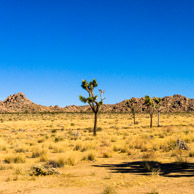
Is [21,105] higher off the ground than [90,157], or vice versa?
[21,105]

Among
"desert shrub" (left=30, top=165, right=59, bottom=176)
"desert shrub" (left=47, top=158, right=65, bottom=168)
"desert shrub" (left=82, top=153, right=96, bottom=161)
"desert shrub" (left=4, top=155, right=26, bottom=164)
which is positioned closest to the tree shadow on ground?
"desert shrub" (left=82, top=153, right=96, bottom=161)

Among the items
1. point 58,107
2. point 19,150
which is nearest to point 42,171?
point 19,150

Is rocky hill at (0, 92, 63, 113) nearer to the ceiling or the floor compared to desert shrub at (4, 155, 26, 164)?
nearer to the ceiling

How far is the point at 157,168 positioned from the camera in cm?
968

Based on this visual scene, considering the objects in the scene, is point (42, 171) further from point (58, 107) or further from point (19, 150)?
point (58, 107)

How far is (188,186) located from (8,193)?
19.4 feet

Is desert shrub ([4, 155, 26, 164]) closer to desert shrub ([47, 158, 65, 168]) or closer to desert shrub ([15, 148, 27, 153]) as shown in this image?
desert shrub ([47, 158, 65, 168])

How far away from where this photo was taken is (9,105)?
17362 centimetres

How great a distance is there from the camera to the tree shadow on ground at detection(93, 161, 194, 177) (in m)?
8.81

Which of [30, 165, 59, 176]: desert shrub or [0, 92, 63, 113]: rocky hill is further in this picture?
[0, 92, 63, 113]: rocky hill

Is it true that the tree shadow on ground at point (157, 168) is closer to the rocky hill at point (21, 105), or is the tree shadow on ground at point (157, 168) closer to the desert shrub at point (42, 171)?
the desert shrub at point (42, 171)

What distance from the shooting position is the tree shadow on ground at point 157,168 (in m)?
8.81

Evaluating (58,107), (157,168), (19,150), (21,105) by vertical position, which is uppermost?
(21,105)

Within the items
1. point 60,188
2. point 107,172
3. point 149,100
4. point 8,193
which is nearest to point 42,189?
point 60,188
